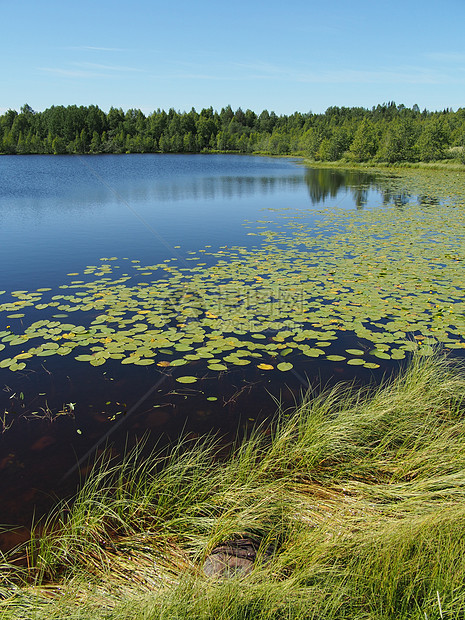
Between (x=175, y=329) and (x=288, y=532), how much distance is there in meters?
3.54

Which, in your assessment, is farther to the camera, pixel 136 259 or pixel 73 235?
pixel 73 235

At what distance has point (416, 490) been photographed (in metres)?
2.85

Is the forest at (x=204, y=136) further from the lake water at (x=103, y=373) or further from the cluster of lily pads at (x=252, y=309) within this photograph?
the cluster of lily pads at (x=252, y=309)

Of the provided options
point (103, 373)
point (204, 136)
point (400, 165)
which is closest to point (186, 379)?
point (103, 373)

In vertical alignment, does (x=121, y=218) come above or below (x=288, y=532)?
above

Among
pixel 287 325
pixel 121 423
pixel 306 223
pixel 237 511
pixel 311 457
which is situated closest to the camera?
pixel 237 511

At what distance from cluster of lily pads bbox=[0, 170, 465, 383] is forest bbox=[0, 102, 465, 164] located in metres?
46.4

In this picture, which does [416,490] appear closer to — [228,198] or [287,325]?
[287,325]

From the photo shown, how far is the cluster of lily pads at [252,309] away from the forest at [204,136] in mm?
46370

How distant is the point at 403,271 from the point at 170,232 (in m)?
6.88

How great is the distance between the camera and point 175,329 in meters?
5.74

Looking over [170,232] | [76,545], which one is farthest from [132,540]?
[170,232]

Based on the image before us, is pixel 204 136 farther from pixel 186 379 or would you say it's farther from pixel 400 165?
pixel 186 379

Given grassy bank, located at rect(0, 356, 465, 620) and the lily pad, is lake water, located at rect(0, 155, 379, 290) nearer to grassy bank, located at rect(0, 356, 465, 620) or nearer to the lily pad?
the lily pad
